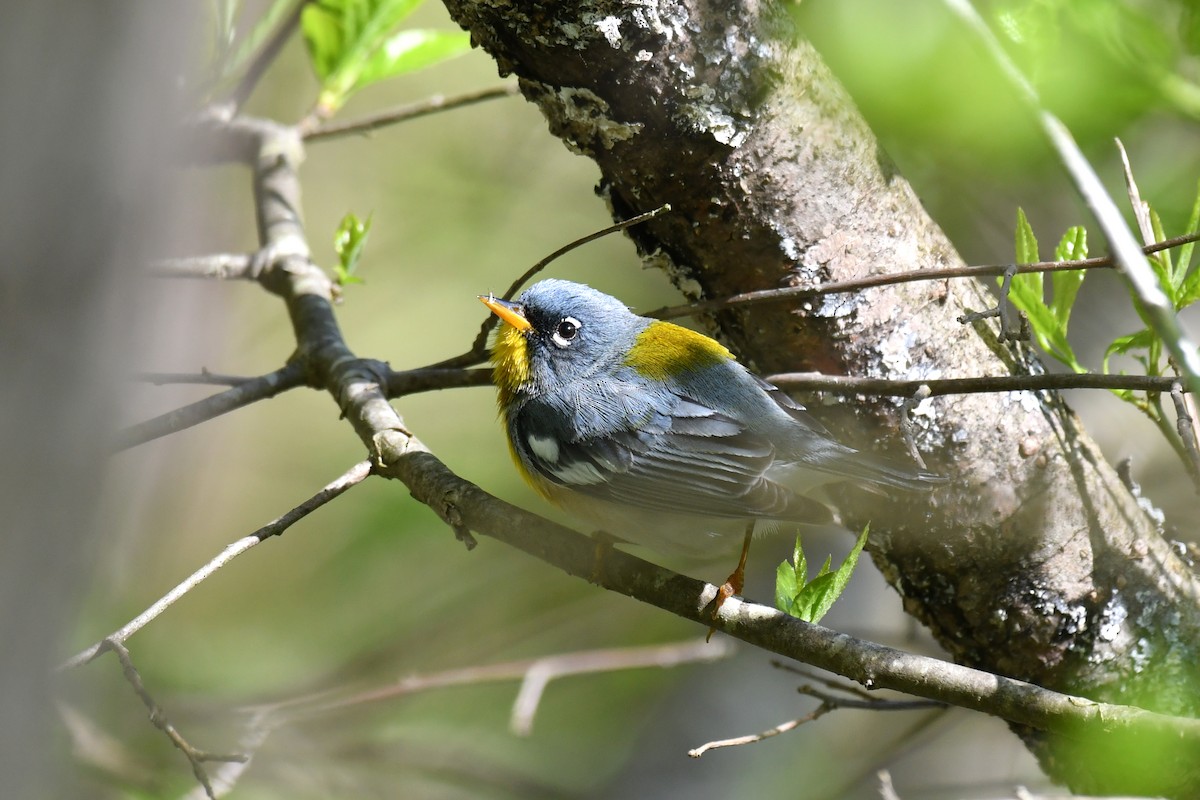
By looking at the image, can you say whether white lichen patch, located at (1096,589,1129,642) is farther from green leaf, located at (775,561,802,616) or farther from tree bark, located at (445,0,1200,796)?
green leaf, located at (775,561,802,616)

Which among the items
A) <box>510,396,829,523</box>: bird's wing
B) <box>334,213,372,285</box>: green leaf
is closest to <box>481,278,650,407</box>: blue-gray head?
<box>510,396,829,523</box>: bird's wing

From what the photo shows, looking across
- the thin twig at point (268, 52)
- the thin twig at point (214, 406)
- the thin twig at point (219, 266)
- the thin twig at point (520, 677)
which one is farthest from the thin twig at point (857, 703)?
the thin twig at point (268, 52)

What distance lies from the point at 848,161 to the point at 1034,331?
25.3 inches

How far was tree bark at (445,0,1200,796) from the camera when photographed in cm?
201

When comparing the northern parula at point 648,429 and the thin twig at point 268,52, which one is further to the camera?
the thin twig at point 268,52

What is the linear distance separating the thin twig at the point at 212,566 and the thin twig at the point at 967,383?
40.0 inches

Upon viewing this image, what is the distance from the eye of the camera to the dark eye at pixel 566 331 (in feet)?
10.1

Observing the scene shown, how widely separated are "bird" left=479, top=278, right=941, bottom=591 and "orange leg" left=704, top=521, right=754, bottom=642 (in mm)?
12

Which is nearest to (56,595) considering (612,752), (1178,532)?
(1178,532)

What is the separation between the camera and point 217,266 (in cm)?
289

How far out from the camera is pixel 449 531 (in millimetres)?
4926

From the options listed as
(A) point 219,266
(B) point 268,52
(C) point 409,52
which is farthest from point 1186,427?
(B) point 268,52

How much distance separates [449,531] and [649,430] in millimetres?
2400

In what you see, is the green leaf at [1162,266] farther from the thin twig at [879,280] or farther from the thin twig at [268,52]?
the thin twig at [268,52]
